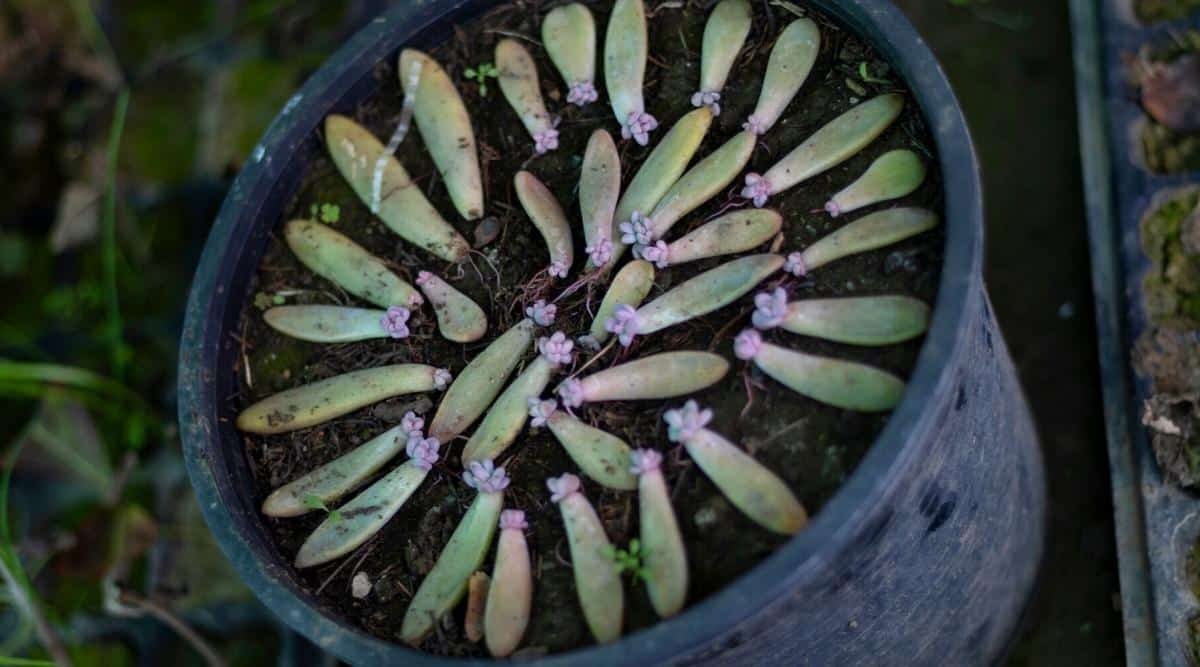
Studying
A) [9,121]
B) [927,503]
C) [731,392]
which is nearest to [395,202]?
[731,392]

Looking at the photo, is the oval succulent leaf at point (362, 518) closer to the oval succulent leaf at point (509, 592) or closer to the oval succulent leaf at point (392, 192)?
the oval succulent leaf at point (509, 592)

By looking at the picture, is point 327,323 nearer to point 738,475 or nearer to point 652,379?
point 652,379

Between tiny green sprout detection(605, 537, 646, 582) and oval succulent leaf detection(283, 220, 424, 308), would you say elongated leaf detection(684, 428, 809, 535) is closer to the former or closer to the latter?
tiny green sprout detection(605, 537, 646, 582)

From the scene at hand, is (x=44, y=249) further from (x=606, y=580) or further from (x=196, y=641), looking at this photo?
(x=606, y=580)

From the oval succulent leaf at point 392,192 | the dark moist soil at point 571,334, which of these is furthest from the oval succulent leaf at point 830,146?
the oval succulent leaf at point 392,192

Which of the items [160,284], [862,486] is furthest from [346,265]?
[160,284]

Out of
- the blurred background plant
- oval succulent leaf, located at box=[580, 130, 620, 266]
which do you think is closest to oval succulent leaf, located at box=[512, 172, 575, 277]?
oval succulent leaf, located at box=[580, 130, 620, 266]
